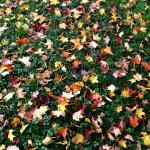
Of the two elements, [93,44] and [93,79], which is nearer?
[93,79]

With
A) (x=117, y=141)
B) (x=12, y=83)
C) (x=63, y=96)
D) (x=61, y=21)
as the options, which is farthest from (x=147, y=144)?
(x=61, y=21)

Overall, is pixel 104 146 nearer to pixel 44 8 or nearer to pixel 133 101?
pixel 133 101

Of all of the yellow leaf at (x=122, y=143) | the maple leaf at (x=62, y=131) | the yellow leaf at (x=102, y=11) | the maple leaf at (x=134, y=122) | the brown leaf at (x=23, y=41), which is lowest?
the yellow leaf at (x=122, y=143)

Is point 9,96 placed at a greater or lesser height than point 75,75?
lesser

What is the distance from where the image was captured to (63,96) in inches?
164

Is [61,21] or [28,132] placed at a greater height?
[61,21]

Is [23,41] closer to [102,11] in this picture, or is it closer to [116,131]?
[102,11]

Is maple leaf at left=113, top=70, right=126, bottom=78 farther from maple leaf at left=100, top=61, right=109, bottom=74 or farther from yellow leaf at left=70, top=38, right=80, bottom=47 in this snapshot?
yellow leaf at left=70, top=38, right=80, bottom=47

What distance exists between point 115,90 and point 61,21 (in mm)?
1640

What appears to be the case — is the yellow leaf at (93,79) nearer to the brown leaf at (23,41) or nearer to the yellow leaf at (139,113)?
the yellow leaf at (139,113)

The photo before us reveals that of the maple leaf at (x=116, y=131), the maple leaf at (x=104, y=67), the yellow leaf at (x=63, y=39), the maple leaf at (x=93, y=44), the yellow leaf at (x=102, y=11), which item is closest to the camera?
the maple leaf at (x=116, y=131)

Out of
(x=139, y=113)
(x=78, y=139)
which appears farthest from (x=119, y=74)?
(x=78, y=139)

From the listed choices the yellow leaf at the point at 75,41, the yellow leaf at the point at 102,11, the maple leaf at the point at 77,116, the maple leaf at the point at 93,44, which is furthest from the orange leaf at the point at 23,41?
the maple leaf at the point at 77,116

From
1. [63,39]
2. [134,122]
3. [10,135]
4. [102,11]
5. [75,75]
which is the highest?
[102,11]
